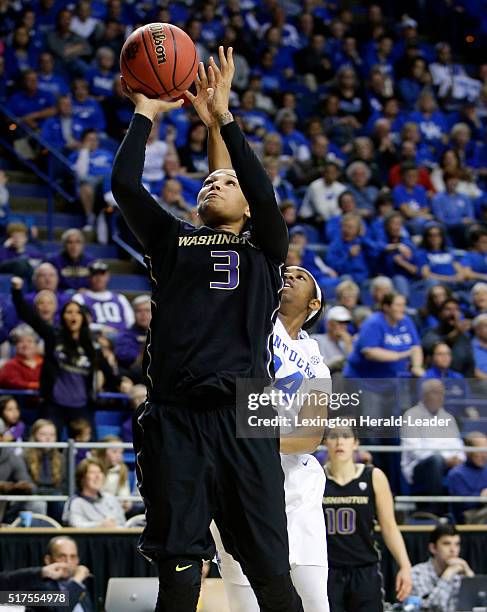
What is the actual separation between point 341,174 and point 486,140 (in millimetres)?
3272

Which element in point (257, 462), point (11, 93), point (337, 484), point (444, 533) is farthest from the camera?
point (11, 93)

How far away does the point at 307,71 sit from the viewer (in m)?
16.3

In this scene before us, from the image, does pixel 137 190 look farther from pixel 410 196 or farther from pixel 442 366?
pixel 410 196

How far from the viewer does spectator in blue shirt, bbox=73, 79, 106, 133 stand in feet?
43.8

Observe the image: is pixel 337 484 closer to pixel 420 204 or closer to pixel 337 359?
pixel 337 359

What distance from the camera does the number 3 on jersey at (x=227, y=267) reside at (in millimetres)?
4531

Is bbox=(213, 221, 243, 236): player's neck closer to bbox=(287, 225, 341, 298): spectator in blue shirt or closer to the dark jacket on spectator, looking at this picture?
the dark jacket on spectator

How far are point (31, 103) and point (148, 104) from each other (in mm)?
9181

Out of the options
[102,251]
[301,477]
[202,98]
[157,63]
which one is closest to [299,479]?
[301,477]

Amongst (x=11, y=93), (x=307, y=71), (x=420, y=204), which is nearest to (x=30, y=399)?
(x=11, y=93)

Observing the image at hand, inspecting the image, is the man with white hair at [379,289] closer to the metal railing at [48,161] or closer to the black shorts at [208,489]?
the metal railing at [48,161]

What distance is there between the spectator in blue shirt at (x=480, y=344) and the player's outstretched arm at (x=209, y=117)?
5845 mm

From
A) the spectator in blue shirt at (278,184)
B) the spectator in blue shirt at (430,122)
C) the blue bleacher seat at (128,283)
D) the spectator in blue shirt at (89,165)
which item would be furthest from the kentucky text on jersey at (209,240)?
the spectator in blue shirt at (430,122)

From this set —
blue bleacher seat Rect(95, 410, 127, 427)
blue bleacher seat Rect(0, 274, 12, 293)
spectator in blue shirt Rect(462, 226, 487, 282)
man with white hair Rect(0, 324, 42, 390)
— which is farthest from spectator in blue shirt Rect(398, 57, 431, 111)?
man with white hair Rect(0, 324, 42, 390)
